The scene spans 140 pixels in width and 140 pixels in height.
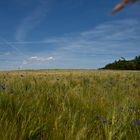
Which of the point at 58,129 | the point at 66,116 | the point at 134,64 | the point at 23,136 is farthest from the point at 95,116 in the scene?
the point at 134,64

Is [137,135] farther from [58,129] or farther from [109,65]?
[109,65]

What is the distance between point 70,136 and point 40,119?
561mm

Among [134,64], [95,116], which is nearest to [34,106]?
[95,116]

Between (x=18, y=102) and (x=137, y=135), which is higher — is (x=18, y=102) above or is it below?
above

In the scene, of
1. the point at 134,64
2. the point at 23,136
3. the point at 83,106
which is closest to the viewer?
the point at 23,136

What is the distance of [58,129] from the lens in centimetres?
221

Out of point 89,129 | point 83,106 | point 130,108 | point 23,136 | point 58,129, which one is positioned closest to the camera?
point 23,136

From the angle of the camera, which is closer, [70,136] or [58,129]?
[70,136]

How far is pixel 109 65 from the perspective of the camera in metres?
62.7

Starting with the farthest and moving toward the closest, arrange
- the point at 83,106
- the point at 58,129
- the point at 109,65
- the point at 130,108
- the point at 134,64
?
the point at 109,65, the point at 134,64, the point at 83,106, the point at 130,108, the point at 58,129

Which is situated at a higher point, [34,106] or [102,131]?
[34,106]

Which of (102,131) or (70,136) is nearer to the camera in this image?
(70,136)

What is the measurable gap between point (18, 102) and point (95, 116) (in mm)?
880

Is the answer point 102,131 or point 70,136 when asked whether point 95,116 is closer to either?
point 102,131
